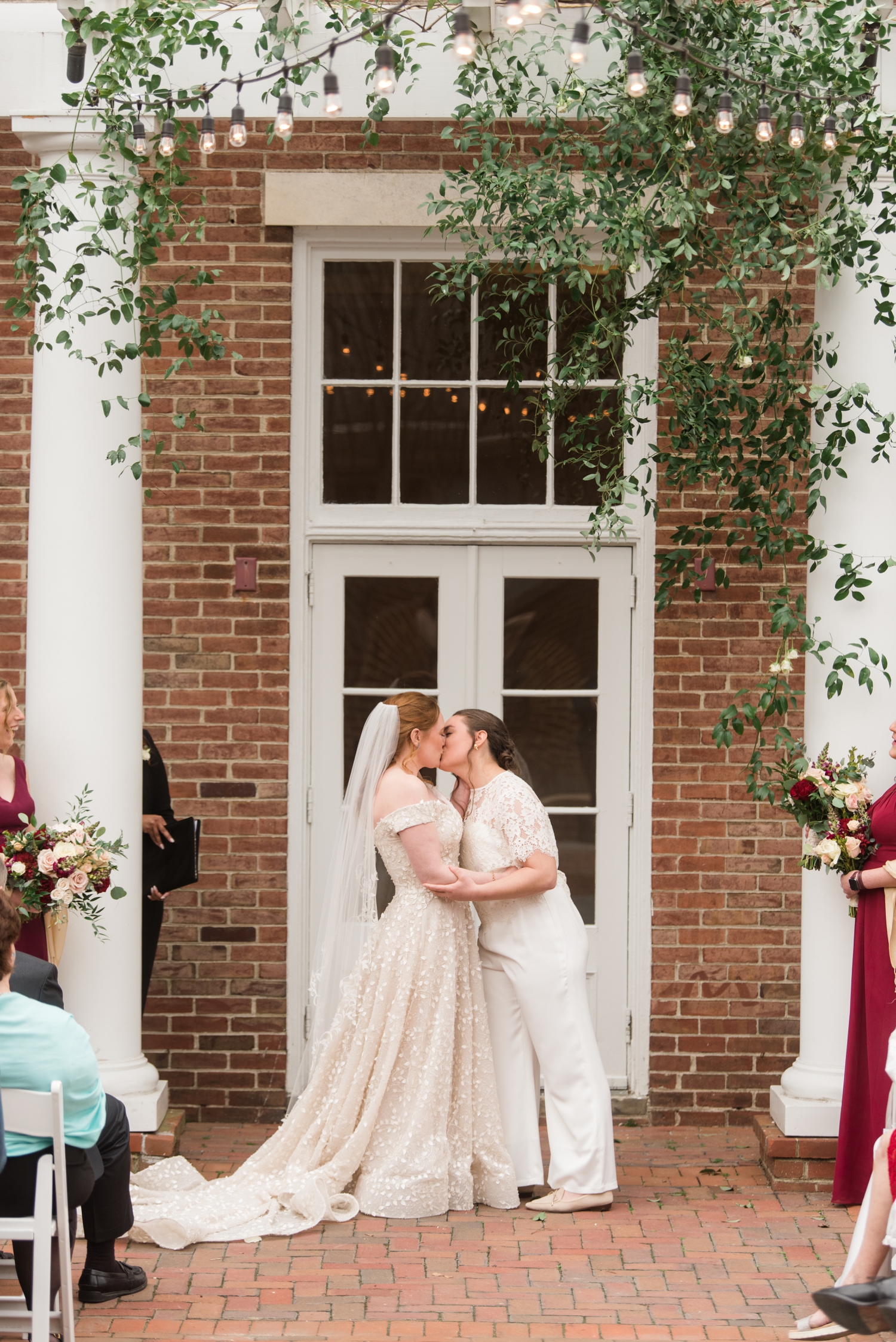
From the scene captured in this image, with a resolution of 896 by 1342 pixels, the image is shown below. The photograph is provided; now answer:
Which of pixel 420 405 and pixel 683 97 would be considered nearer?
pixel 683 97

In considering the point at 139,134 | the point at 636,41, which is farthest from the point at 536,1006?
the point at 636,41

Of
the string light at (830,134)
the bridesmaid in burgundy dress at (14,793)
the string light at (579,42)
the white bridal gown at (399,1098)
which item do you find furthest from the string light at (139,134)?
the white bridal gown at (399,1098)

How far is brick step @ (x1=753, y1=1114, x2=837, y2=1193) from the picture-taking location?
509 centimetres

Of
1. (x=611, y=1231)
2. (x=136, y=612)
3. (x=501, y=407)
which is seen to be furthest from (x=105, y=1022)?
(x=501, y=407)

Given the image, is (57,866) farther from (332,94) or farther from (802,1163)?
(802,1163)

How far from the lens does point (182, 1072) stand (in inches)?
238

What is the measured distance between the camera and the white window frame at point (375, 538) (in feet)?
19.8

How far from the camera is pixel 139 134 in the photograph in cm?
454

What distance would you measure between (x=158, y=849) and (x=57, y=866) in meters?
0.91

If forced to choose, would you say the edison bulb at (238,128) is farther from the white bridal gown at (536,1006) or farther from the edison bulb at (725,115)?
the white bridal gown at (536,1006)

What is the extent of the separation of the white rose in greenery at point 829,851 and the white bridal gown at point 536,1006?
897 mm

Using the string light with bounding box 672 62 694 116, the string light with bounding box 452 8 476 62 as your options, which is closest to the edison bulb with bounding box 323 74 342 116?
the string light with bounding box 452 8 476 62

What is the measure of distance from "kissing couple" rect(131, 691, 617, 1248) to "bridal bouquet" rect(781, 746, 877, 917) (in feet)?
2.94

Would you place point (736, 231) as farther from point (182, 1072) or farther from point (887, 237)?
point (182, 1072)
